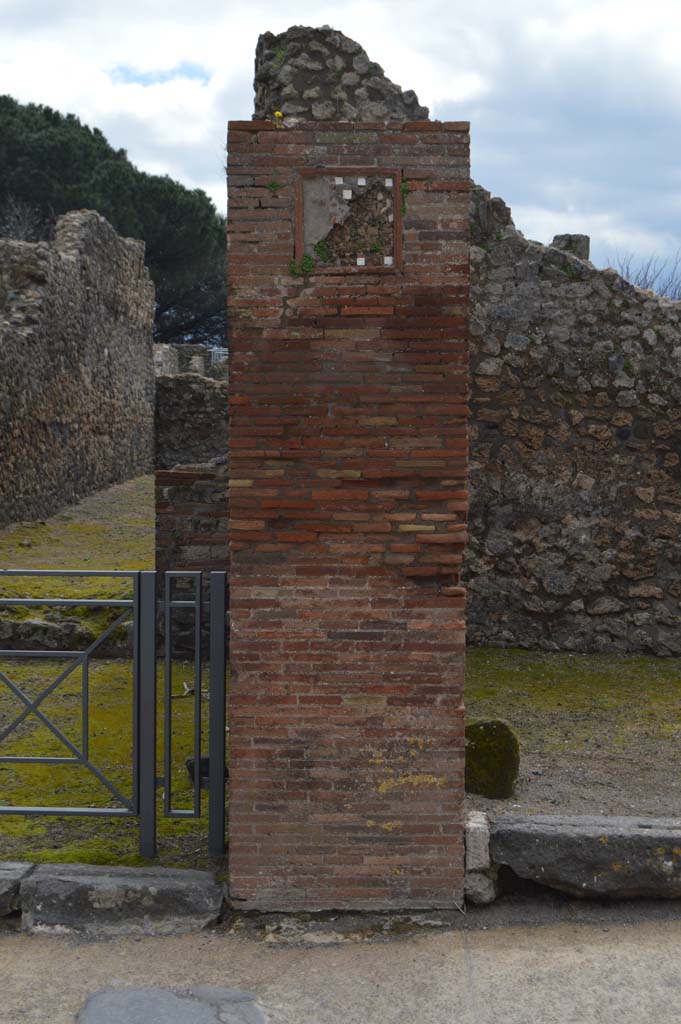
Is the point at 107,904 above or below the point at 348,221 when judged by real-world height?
below

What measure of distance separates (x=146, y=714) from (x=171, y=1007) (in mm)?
1292

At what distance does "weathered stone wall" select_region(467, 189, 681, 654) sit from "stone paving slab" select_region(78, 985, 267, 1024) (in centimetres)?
478

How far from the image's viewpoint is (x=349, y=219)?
418 cm

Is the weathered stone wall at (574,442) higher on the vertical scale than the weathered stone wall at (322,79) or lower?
lower

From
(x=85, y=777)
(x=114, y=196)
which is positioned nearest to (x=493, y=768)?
(x=85, y=777)

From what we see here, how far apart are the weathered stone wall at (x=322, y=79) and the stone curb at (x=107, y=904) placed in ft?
14.8

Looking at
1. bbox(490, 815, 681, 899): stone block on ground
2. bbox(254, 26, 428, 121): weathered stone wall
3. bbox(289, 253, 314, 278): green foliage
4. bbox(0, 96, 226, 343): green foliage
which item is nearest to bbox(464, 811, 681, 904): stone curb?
bbox(490, 815, 681, 899): stone block on ground

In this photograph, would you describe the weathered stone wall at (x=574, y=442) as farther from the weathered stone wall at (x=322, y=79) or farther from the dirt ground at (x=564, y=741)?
the weathered stone wall at (x=322, y=79)

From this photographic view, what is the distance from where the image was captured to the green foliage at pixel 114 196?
1204 inches

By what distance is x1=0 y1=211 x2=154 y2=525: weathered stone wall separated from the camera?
13.4 m

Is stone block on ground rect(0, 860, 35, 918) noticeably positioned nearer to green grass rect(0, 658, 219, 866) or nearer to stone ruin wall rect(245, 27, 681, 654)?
green grass rect(0, 658, 219, 866)

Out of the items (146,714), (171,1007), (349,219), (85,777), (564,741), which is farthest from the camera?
(564,741)

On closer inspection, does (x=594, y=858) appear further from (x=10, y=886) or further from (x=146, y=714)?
(x=10, y=886)

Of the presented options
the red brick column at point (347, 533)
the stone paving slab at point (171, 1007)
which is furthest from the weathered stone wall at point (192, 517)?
the stone paving slab at point (171, 1007)
